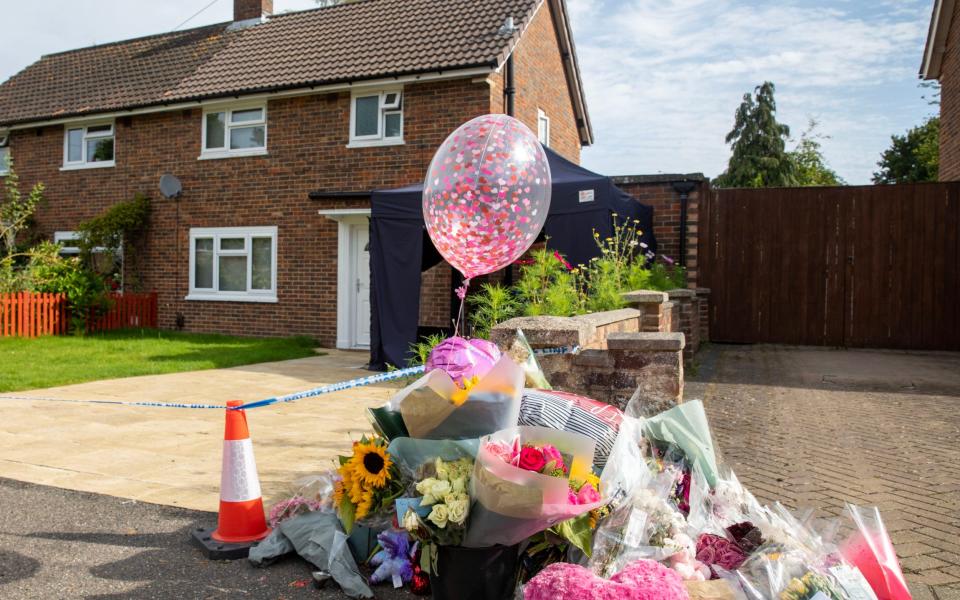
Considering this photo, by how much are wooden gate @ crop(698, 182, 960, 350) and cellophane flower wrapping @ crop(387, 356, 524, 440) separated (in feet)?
35.1

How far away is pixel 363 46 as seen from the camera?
13359 millimetres

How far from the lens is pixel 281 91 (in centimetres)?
1309

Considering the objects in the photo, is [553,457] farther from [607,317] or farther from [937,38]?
[937,38]

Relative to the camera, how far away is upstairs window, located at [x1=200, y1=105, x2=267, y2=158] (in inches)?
537

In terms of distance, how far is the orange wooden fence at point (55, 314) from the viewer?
12.7 meters

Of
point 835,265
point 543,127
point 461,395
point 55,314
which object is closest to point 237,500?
point 461,395

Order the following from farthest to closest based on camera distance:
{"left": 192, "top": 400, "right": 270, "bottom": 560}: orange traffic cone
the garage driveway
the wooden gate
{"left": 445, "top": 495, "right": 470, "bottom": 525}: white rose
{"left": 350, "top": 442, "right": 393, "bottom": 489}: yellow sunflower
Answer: the wooden gate → the garage driveway → {"left": 192, "top": 400, "right": 270, "bottom": 560}: orange traffic cone → {"left": 350, "top": 442, "right": 393, "bottom": 489}: yellow sunflower → {"left": 445, "top": 495, "right": 470, "bottom": 525}: white rose

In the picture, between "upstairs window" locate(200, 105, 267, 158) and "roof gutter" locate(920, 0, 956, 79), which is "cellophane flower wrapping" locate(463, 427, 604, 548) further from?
"roof gutter" locate(920, 0, 956, 79)

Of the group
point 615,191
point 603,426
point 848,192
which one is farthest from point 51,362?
point 848,192

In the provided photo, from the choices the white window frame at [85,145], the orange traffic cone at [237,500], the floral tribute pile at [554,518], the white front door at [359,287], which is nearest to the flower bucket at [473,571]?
the floral tribute pile at [554,518]

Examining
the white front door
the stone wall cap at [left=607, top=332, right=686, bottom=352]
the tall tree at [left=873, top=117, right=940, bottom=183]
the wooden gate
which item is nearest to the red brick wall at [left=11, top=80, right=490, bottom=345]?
the white front door

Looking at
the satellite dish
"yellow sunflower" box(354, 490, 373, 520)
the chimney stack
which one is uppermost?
the chimney stack

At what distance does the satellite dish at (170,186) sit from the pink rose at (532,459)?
1335 centimetres

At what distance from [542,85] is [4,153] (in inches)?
499
